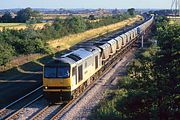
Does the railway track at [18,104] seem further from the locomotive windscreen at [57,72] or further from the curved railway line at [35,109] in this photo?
the locomotive windscreen at [57,72]

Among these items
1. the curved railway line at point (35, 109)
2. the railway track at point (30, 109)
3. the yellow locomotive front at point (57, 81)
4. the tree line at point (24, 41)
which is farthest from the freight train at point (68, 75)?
the tree line at point (24, 41)

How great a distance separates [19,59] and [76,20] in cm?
4670

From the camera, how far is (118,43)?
44.2 meters

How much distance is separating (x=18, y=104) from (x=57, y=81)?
9.79ft

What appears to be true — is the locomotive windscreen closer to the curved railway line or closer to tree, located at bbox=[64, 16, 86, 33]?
the curved railway line

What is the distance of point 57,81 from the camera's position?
2184 cm

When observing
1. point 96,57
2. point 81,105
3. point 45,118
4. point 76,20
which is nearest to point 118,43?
point 96,57

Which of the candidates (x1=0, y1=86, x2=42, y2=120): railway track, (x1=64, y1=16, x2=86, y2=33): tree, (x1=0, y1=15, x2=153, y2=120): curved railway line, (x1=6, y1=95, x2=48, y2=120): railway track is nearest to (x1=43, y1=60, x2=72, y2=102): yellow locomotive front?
(x1=0, y1=15, x2=153, y2=120): curved railway line

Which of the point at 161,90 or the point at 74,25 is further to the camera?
the point at 74,25

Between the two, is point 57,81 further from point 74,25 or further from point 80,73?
point 74,25

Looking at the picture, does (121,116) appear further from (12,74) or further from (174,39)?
(12,74)

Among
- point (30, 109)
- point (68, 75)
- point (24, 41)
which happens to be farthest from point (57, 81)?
point (24, 41)

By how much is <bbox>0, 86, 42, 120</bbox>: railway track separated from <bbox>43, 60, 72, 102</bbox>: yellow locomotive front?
191 cm

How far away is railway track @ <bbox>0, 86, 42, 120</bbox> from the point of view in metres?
20.8
